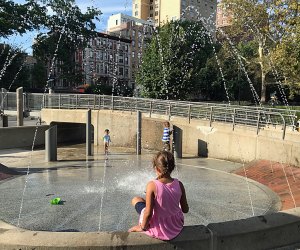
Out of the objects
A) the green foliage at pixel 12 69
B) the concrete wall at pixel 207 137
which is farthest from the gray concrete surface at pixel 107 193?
the green foliage at pixel 12 69

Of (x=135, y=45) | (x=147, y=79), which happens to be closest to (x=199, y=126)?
(x=147, y=79)

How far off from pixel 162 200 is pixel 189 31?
163ft

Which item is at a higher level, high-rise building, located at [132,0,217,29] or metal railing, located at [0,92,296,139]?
high-rise building, located at [132,0,217,29]

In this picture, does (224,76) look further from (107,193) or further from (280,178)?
(107,193)

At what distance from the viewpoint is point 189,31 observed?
167 feet

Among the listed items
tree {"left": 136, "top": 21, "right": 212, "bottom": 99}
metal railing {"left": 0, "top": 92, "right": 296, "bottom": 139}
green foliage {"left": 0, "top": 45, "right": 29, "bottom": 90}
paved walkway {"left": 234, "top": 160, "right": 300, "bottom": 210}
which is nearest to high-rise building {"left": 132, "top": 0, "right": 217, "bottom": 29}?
green foliage {"left": 0, "top": 45, "right": 29, "bottom": 90}

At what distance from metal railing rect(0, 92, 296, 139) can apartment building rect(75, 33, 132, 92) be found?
74885 mm

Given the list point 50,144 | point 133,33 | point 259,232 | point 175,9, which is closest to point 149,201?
point 259,232

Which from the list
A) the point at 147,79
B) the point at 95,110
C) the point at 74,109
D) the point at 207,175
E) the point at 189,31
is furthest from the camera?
the point at 189,31

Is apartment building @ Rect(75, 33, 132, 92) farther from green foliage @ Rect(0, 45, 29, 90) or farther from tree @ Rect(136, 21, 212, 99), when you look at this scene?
tree @ Rect(136, 21, 212, 99)

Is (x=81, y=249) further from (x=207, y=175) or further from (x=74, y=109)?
(x=74, y=109)

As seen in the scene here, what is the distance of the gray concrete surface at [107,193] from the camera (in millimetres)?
7777

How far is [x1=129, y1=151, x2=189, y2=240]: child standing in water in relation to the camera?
3.73m

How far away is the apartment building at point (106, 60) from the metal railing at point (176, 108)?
246 ft
